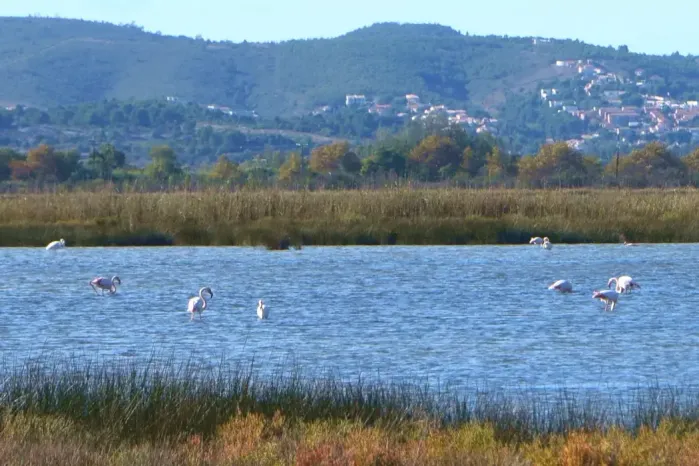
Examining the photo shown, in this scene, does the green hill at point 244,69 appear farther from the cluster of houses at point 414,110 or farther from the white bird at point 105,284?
the white bird at point 105,284

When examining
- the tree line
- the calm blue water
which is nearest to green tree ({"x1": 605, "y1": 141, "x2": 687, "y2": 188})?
the tree line

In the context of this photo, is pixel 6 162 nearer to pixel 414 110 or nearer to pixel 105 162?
pixel 105 162

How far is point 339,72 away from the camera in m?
186

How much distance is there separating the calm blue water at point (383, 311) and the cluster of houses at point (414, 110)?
136658 millimetres

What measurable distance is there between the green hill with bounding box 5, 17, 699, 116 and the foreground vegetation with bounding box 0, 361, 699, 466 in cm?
14463

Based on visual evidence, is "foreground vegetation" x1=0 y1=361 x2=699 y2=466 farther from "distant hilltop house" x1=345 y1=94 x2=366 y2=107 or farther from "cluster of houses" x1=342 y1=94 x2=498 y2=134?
"distant hilltop house" x1=345 y1=94 x2=366 y2=107

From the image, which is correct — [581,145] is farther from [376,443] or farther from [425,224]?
[376,443]

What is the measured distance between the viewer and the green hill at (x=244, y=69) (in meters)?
163

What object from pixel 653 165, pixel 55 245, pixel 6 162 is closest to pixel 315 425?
pixel 55 245

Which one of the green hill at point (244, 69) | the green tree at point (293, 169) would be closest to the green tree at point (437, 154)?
the green tree at point (293, 169)

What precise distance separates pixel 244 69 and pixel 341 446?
175 metres

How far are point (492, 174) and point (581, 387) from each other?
59449 millimetres

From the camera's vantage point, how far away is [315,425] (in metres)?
9.71

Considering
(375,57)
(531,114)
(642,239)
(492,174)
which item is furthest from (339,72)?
(642,239)
